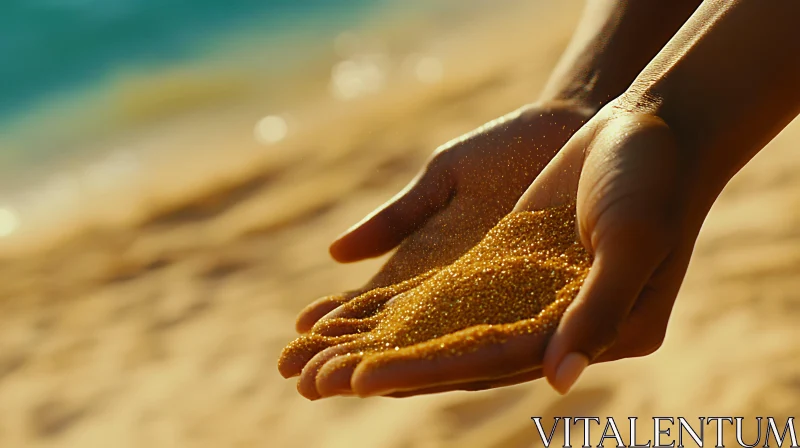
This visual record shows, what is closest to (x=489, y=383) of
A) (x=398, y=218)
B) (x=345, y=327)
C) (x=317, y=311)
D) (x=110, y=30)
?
(x=345, y=327)

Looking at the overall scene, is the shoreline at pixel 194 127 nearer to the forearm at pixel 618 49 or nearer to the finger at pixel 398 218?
the forearm at pixel 618 49

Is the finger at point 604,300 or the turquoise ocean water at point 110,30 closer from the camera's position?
the finger at point 604,300

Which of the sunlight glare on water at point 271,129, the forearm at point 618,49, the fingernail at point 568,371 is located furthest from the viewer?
the sunlight glare on water at point 271,129

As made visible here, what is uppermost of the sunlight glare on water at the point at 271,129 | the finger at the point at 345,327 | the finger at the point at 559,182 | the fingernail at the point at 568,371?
the sunlight glare on water at the point at 271,129

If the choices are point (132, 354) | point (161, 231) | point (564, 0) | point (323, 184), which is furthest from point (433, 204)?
point (564, 0)

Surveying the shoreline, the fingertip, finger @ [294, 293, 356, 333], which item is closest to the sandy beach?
the shoreline

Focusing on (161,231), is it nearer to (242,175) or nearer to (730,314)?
(242,175)

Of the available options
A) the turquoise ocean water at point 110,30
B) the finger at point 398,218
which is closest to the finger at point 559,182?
the finger at point 398,218

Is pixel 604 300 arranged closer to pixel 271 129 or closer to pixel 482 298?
pixel 482 298
